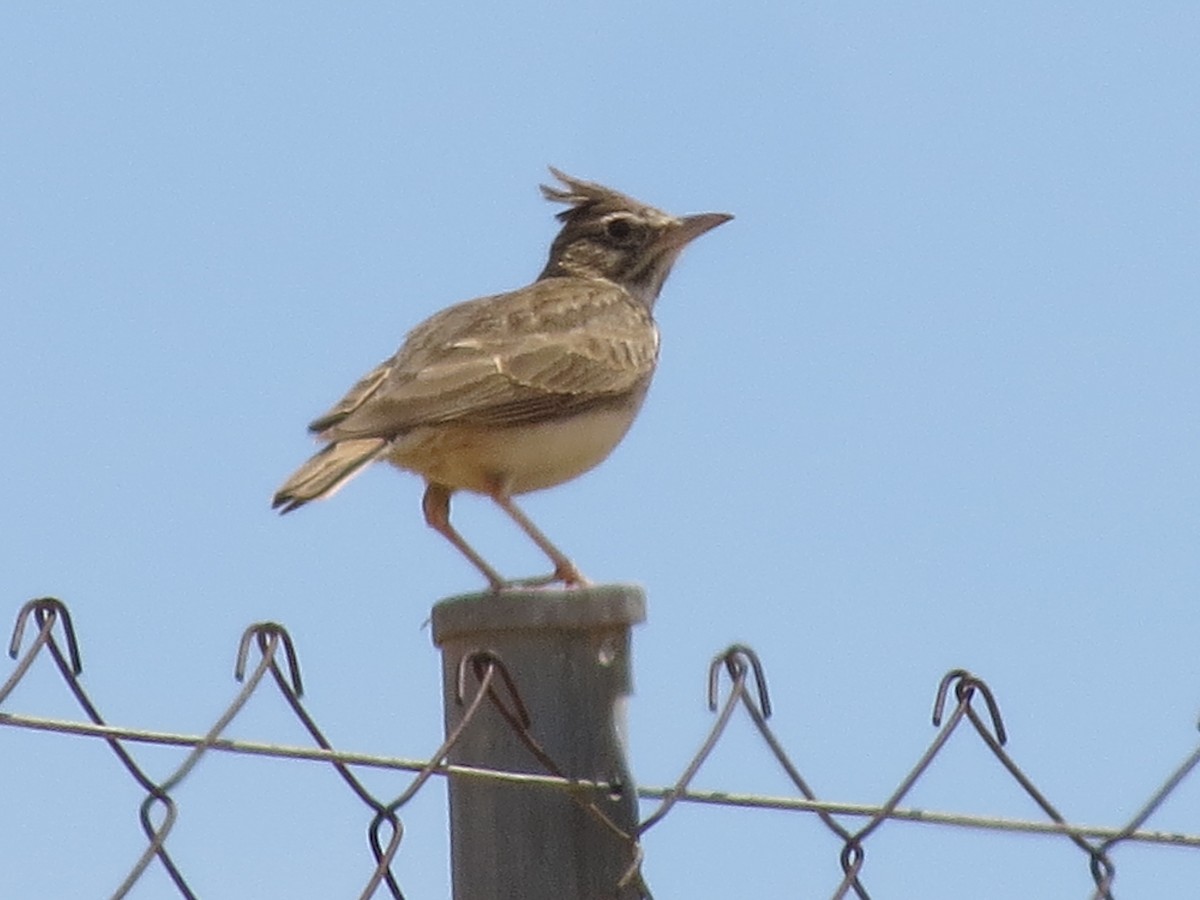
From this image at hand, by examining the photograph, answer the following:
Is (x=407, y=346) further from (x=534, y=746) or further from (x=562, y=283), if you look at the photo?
(x=534, y=746)

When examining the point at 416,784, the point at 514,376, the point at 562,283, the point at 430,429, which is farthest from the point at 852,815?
the point at 562,283

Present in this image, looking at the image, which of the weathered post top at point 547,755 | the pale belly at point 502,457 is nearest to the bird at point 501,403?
the pale belly at point 502,457

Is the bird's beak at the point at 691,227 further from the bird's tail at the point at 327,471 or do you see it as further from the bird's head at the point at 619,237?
the bird's tail at the point at 327,471

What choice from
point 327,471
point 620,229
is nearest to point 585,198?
point 620,229

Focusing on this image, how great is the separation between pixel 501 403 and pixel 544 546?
1.84 ft

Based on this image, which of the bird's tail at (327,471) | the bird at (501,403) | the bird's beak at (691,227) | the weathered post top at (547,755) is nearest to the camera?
the weathered post top at (547,755)

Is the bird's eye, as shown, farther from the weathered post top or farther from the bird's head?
the weathered post top

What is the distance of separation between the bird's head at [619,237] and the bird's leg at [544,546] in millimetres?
2511

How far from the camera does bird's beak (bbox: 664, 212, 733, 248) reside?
33.8 ft

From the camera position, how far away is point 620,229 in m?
10.7

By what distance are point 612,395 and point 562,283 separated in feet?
5.29

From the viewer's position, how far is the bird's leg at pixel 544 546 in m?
7.76

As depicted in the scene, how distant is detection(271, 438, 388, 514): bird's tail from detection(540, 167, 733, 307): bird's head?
11.0 ft

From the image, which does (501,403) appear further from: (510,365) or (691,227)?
(691,227)
